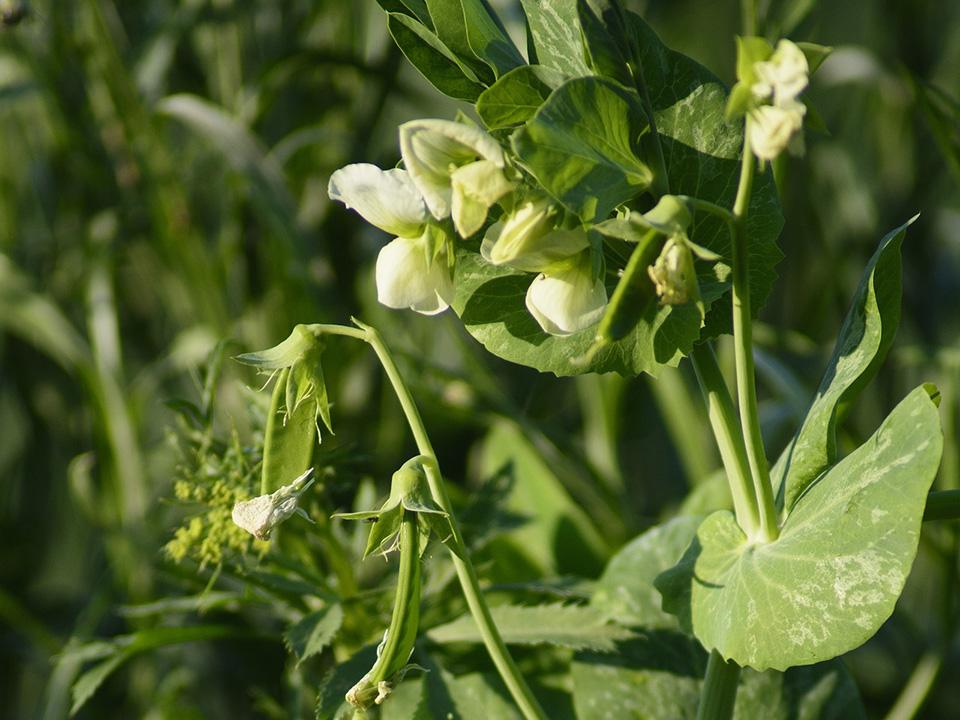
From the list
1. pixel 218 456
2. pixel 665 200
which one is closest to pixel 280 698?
pixel 218 456

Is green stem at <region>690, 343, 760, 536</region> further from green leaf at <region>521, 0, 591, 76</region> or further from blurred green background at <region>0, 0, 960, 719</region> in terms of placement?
blurred green background at <region>0, 0, 960, 719</region>

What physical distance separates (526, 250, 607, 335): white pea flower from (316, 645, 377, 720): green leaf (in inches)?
6.4

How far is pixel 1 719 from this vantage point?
0.98m

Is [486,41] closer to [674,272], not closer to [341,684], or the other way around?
[674,272]

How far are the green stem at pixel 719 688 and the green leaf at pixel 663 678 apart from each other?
0.08 metres

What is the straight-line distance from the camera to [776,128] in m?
0.25

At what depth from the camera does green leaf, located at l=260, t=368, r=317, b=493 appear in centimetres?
32

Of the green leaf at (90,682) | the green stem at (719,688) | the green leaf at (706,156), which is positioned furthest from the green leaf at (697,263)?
the green leaf at (90,682)

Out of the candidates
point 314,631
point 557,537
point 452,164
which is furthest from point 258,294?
point 452,164

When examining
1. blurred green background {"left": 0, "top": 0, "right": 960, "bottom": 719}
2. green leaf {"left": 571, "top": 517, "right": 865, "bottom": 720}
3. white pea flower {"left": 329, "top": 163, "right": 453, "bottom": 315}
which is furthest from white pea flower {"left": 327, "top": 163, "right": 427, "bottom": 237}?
blurred green background {"left": 0, "top": 0, "right": 960, "bottom": 719}

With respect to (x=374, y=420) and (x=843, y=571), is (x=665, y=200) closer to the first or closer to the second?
(x=843, y=571)

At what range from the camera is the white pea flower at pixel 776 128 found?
244 millimetres

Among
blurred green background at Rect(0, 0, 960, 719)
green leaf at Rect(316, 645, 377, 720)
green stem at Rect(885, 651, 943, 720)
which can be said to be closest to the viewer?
green leaf at Rect(316, 645, 377, 720)

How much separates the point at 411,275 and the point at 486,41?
77 mm
